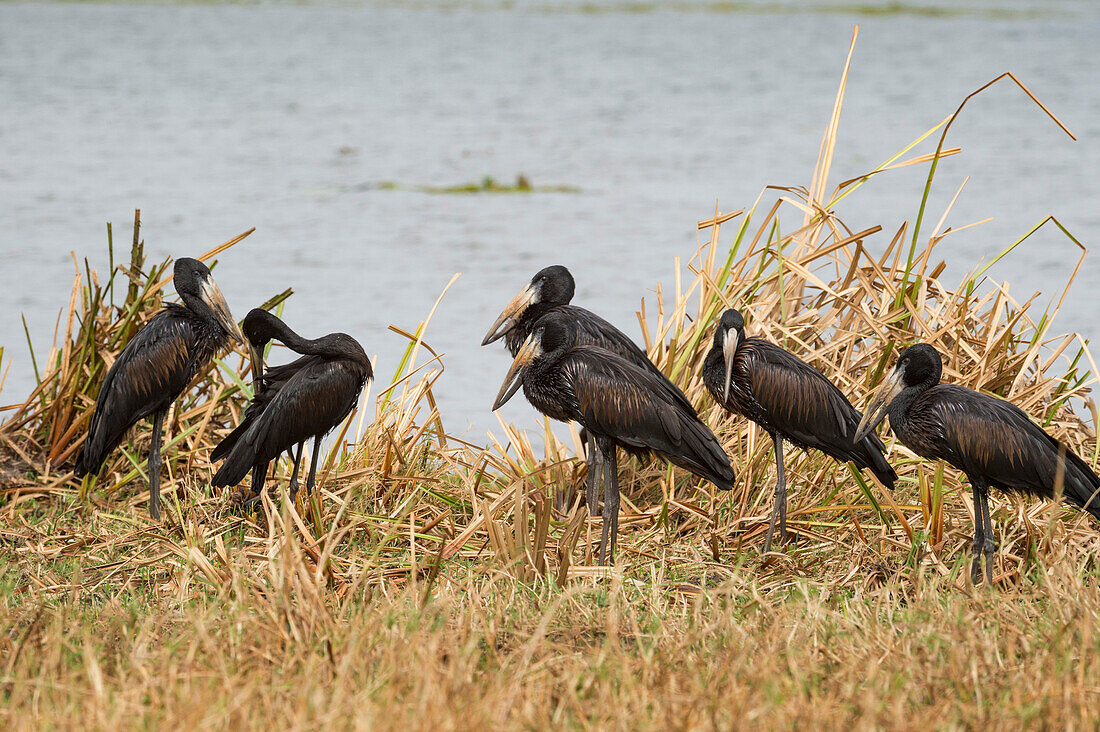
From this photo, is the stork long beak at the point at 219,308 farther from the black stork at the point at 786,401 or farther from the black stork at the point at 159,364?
the black stork at the point at 786,401

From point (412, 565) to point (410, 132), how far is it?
14.5 metres

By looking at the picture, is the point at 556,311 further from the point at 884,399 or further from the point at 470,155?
the point at 470,155

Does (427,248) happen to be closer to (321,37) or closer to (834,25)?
(321,37)

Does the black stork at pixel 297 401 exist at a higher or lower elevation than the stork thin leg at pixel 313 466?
higher

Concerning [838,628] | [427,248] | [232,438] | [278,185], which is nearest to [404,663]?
[838,628]

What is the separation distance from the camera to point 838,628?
11.6 feet

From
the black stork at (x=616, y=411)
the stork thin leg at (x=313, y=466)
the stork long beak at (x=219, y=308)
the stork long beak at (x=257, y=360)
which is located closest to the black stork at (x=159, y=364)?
the stork long beak at (x=219, y=308)

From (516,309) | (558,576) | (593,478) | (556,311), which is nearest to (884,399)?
(593,478)

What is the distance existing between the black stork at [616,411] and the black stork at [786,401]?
9.0 inches

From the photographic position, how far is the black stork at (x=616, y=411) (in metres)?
4.37

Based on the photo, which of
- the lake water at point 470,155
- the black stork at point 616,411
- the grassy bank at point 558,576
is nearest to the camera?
the grassy bank at point 558,576

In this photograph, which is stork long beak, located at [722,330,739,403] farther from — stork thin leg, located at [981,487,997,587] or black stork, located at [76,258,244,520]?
black stork, located at [76,258,244,520]

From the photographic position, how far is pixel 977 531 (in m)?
4.13

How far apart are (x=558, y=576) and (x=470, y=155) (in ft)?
41.2
